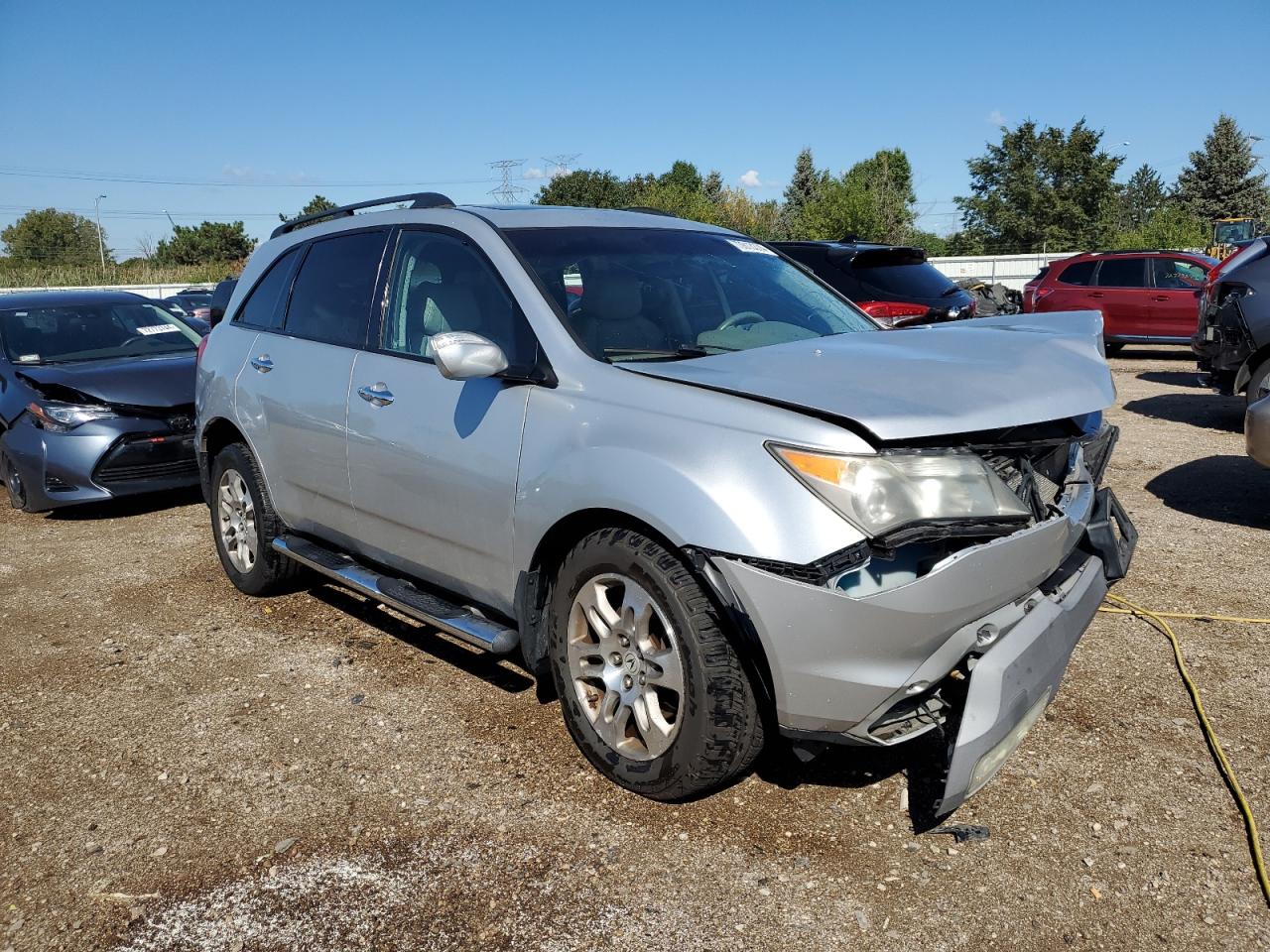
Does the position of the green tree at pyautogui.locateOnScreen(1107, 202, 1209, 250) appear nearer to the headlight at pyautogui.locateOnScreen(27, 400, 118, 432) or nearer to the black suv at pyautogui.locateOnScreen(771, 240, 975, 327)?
the black suv at pyautogui.locateOnScreen(771, 240, 975, 327)

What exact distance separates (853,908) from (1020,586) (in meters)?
0.98

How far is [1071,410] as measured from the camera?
2.96 metres

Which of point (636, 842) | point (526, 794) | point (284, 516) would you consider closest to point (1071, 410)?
point (636, 842)

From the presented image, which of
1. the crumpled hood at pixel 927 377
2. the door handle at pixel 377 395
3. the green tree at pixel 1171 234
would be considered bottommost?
the door handle at pixel 377 395

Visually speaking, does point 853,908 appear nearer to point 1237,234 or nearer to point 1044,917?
point 1044,917

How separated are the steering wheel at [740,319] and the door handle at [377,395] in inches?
49.8

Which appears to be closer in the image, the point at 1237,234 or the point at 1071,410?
the point at 1071,410

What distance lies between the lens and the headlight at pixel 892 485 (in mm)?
2633

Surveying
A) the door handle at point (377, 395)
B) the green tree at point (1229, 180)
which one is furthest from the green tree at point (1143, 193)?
the door handle at point (377, 395)

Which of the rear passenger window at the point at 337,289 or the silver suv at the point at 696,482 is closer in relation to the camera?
the silver suv at the point at 696,482

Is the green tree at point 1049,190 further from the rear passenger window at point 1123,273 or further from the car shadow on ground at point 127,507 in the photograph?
the car shadow on ground at point 127,507

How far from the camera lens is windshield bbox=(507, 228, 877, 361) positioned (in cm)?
356

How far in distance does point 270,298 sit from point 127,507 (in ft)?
12.2

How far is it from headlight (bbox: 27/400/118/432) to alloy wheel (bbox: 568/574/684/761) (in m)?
5.35
